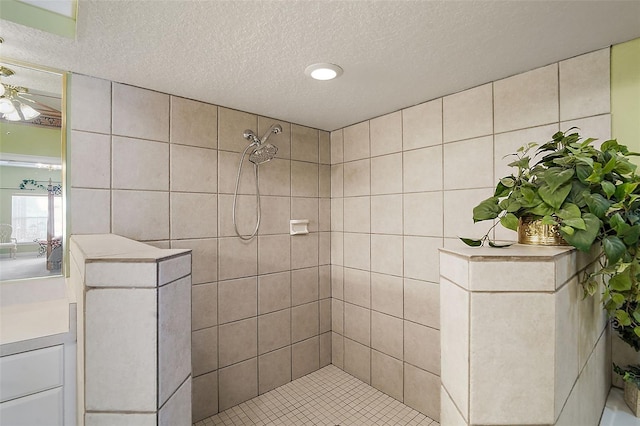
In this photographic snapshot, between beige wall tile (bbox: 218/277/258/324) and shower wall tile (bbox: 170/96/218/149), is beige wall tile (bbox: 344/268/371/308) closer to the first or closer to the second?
beige wall tile (bbox: 218/277/258/324)

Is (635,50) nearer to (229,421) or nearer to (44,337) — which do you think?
(44,337)

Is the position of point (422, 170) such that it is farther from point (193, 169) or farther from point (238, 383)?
point (238, 383)

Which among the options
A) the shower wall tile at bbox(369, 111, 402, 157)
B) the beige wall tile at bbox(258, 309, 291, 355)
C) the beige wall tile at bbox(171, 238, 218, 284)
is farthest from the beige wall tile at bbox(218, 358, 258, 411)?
the shower wall tile at bbox(369, 111, 402, 157)

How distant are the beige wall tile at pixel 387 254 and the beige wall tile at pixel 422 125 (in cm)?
63

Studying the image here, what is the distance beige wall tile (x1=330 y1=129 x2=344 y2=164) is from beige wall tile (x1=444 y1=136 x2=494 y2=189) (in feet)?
2.92

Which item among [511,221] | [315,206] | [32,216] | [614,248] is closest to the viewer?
[614,248]

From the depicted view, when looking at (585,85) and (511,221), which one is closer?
(511,221)

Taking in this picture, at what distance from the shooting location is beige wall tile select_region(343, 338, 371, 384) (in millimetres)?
2207

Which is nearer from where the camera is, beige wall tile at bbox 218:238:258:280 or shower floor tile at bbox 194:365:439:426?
shower floor tile at bbox 194:365:439:426

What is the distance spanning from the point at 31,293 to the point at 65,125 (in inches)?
32.6

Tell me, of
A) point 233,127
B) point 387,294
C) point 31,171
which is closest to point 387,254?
point 387,294

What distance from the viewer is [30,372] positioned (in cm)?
104

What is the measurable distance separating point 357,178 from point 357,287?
33.0 inches

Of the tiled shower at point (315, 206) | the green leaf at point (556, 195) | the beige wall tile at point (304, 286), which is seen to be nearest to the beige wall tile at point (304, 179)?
the tiled shower at point (315, 206)
